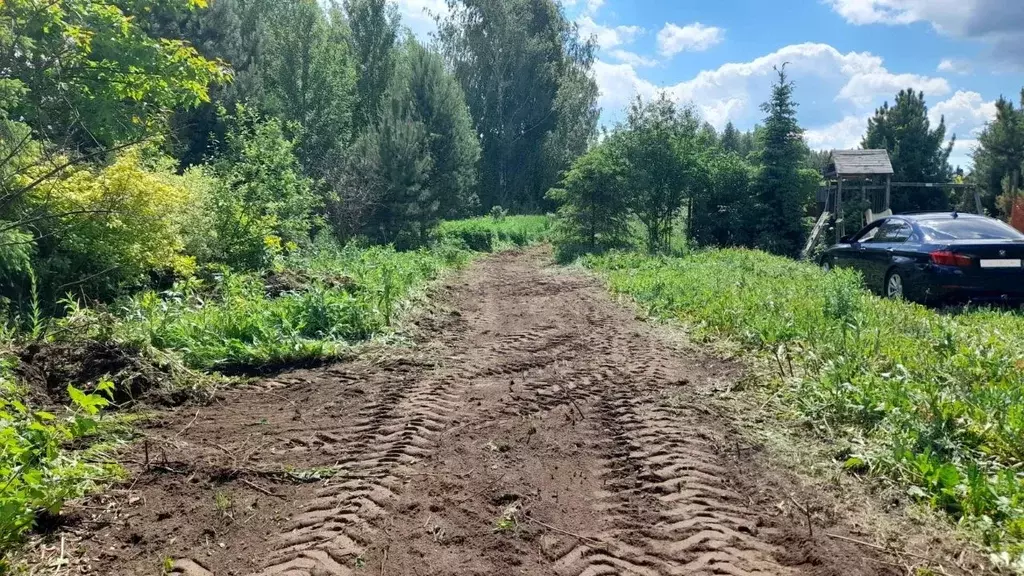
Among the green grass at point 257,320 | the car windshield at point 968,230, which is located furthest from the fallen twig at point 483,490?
the car windshield at point 968,230

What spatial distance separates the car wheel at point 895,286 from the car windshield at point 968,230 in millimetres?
682

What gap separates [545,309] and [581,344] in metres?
2.60

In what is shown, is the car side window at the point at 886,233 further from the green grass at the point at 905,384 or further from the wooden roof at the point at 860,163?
the wooden roof at the point at 860,163

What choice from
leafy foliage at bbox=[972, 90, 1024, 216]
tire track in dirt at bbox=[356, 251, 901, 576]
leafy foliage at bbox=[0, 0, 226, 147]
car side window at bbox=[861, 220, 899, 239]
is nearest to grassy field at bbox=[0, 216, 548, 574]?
tire track in dirt at bbox=[356, 251, 901, 576]

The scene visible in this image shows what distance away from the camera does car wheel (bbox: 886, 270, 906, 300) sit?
9062 millimetres

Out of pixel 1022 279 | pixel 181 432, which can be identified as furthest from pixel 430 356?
pixel 1022 279

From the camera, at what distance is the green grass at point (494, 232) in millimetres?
22703

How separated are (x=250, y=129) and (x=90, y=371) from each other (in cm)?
974

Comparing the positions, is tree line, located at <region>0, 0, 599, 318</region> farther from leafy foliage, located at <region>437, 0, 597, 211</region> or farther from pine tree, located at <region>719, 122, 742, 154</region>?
pine tree, located at <region>719, 122, 742, 154</region>

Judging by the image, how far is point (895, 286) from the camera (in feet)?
30.7

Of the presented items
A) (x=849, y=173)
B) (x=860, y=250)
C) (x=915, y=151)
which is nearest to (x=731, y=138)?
(x=915, y=151)

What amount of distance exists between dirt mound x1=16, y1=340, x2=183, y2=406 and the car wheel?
9.04 meters

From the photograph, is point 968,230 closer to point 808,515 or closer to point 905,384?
point 905,384

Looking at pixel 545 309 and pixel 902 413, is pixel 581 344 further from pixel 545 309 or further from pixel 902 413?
pixel 902 413
